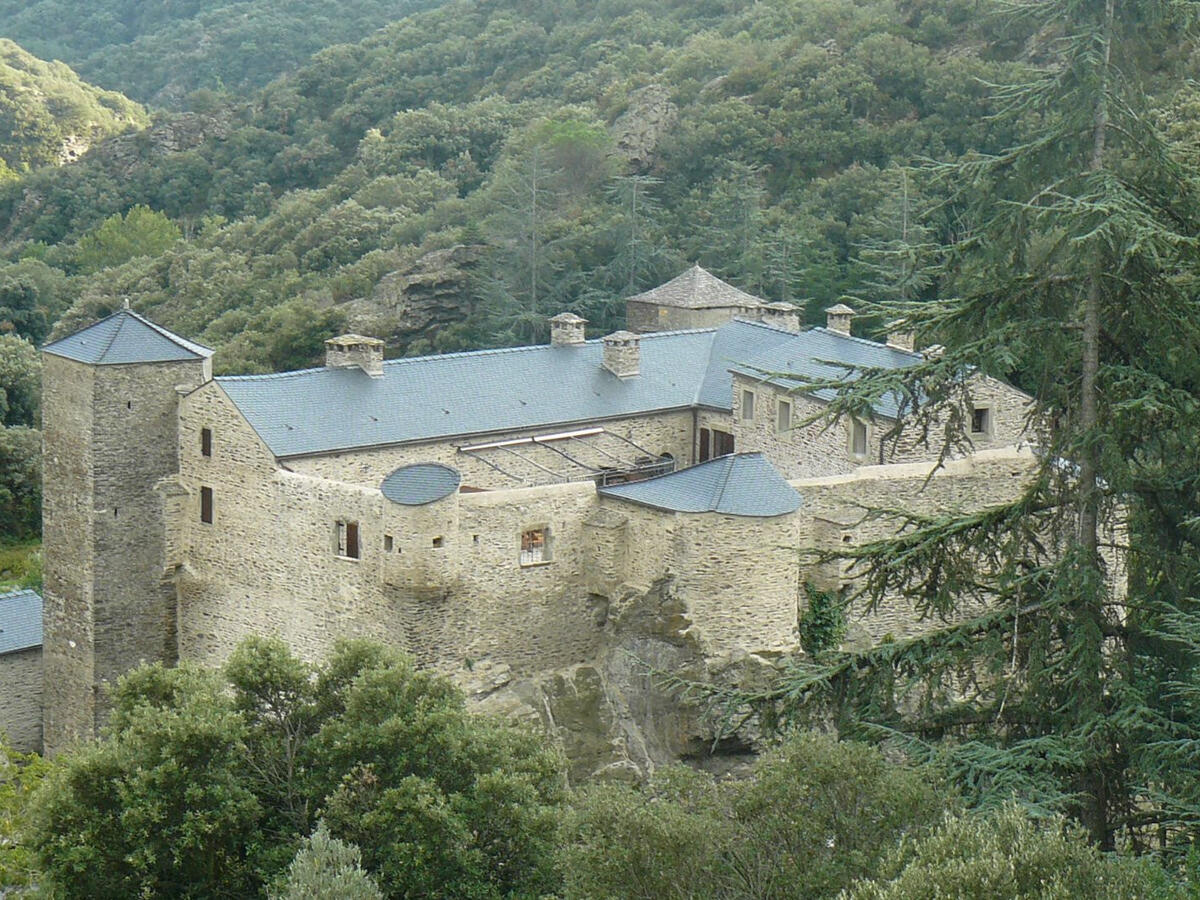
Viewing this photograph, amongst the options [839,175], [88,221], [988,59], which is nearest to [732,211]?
[839,175]

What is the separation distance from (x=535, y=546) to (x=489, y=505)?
4.18 ft

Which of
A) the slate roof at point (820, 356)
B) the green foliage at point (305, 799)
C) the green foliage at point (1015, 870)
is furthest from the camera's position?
the slate roof at point (820, 356)

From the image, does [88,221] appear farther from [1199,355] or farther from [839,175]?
[1199,355]

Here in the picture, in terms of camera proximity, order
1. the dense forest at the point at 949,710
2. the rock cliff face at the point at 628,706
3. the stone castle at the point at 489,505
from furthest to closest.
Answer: the rock cliff face at the point at 628,706 → the stone castle at the point at 489,505 → the dense forest at the point at 949,710

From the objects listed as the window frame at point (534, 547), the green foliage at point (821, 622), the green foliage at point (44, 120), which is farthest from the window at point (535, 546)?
the green foliage at point (44, 120)

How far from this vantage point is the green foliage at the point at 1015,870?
17.4 metres

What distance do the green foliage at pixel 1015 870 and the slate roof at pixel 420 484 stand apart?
47.9 ft

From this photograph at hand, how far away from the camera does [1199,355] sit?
66.7 feet

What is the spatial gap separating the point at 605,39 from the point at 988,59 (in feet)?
91.7

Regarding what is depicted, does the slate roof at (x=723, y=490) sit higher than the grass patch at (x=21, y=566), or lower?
higher

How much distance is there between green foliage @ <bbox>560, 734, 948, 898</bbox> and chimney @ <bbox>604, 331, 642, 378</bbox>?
19.0m

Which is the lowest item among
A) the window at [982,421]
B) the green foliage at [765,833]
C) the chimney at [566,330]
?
the green foliage at [765,833]

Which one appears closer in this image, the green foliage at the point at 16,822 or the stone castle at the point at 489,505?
the green foliage at the point at 16,822

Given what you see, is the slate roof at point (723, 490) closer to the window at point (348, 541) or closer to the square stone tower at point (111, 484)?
the window at point (348, 541)
